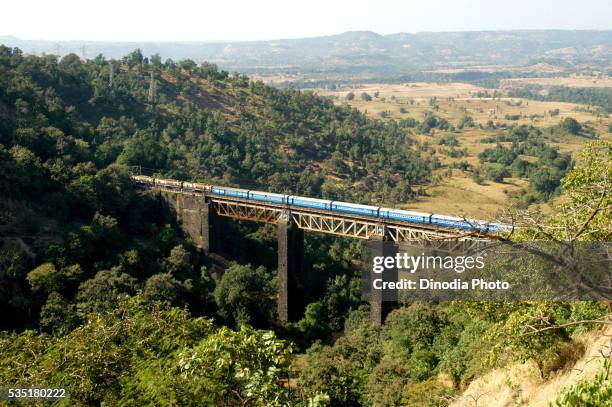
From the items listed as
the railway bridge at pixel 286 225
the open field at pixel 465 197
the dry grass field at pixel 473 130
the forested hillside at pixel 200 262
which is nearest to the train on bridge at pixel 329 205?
the railway bridge at pixel 286 225

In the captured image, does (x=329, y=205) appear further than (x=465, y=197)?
No

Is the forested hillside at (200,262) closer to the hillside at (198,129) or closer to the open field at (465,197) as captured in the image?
the hillside at (198,129)

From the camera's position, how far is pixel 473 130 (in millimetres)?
118375

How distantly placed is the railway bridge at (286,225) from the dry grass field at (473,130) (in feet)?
24.2

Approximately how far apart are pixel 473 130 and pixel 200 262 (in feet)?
297

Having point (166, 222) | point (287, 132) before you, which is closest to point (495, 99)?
point (287, 132)

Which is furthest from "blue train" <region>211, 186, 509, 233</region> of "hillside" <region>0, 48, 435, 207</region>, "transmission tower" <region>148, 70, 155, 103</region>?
"transmission tower" <region>148, 70, 155, 103</region>

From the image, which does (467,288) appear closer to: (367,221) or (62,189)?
(367,221)

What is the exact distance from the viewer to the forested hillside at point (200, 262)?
12820 mm

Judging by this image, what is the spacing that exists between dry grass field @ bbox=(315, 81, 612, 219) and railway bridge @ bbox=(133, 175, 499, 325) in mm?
7373

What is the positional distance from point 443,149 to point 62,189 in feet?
229

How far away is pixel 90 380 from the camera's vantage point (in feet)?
42.6

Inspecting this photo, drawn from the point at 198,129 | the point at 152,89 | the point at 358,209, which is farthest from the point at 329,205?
the point at 152,89

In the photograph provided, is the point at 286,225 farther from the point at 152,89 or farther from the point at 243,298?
the point at 152,89
